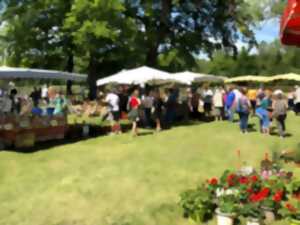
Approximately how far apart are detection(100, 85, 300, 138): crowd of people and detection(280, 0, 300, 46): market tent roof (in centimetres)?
1181

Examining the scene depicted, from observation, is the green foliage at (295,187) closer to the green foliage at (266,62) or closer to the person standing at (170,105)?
the person standing at (170,105)

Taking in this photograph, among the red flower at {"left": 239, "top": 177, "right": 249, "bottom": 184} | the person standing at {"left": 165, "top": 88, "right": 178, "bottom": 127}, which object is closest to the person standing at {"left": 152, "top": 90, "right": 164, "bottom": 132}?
the person standing at {"left": 165, "top": 88, "right": 178, "bottom": 127}

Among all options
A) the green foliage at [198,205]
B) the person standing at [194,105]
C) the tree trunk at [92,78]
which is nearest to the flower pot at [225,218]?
the green foliage at [198,205]

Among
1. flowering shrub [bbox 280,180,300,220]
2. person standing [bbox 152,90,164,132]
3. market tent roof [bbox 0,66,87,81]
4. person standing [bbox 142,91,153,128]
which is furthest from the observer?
person standing [bbox 142,91,153,128]

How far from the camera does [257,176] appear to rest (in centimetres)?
929

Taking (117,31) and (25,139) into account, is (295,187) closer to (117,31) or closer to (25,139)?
(25,139)

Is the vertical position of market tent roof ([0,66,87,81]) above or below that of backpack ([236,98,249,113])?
above

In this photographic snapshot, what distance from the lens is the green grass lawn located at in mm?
8914

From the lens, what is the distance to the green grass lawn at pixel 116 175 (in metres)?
8.91

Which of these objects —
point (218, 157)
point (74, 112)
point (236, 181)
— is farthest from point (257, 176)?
point (74, 112)

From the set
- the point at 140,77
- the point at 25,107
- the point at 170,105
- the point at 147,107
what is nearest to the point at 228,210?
the point at 25,107

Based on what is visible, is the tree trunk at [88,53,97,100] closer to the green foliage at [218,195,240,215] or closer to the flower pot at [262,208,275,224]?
the green foliage at [218,195,240,215]

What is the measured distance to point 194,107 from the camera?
24.9 metres

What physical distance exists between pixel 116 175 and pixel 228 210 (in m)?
3.94
